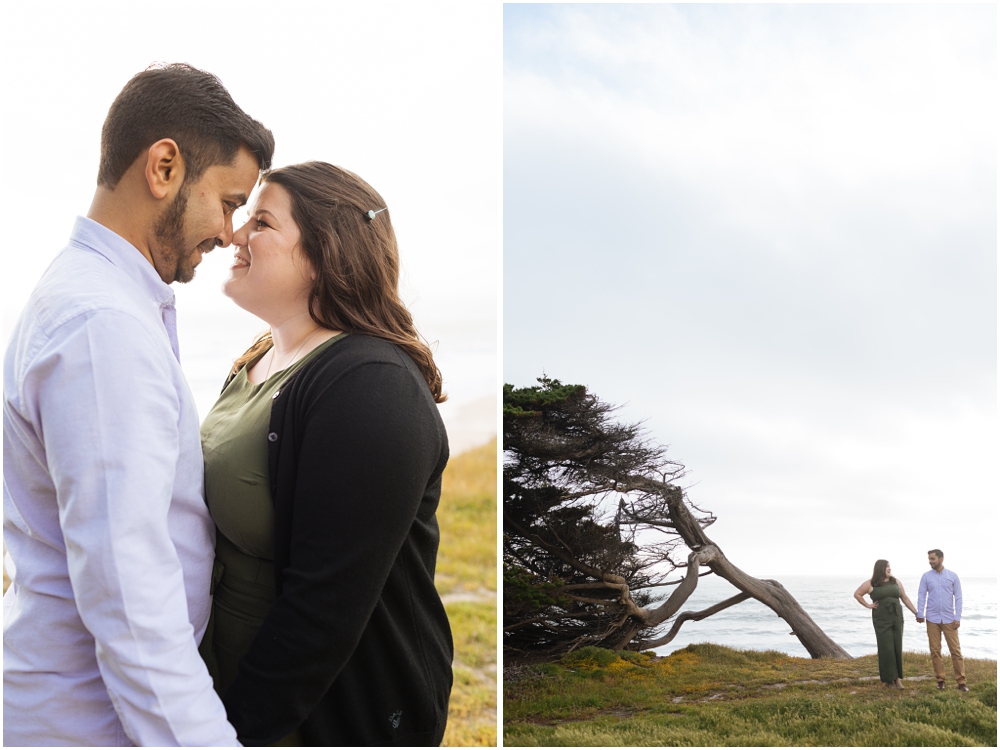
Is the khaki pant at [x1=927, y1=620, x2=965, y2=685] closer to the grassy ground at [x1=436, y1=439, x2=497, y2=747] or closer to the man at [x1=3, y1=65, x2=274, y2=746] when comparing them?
the grassy ground at [x1=436, y1=439, x2=497, y2=747]

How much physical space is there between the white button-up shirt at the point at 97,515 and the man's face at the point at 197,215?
7cm

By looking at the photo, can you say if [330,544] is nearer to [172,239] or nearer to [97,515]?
[97,515]

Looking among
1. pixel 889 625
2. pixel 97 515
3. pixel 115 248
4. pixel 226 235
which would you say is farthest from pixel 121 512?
pixel 889 625

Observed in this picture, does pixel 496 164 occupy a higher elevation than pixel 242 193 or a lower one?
higher

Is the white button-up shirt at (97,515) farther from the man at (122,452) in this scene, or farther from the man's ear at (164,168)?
the man's ear at (164,168)

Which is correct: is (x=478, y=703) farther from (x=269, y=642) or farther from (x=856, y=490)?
(x=269, y=642)

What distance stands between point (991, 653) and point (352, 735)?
3066mm

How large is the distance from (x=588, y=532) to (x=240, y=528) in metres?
2.52

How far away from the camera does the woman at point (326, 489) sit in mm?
1118

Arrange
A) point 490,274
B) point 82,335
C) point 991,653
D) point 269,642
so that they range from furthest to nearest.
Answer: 1. point 490,274
2. point 991,653
3. point 269,642
4. point 82,335

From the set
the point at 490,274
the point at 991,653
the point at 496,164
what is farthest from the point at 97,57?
the point at 991,653

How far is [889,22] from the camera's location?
3424 millimetres

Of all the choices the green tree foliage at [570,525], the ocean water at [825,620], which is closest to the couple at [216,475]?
the green tree foliage at [570,525]

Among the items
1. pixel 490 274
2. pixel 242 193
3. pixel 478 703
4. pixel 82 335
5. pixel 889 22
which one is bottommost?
pixel 478 703
